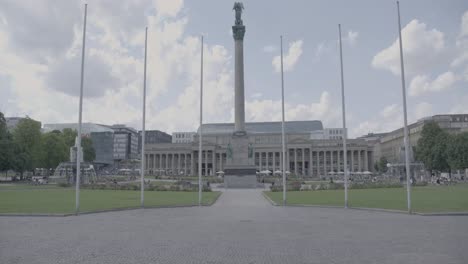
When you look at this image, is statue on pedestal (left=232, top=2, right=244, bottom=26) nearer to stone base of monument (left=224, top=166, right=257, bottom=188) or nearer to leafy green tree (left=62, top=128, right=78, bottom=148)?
stone base of monument (left=224, top=166, right=257, bottom=188)

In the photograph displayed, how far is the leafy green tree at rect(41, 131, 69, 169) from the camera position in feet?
344

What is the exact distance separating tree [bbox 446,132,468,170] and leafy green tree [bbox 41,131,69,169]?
325 feet

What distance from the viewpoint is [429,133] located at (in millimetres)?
111875

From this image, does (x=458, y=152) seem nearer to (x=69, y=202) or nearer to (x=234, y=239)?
(x=69, y=202)

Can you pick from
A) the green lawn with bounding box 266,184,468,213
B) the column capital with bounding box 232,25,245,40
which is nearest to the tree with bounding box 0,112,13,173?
the column capital with bounding box 232,25,245,40

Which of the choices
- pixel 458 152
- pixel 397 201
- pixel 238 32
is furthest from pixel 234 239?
pixel 458 152

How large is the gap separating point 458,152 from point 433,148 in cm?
1176

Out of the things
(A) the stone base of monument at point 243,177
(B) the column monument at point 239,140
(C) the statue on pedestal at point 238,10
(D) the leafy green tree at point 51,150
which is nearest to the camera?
(A) the stone base of monument at point 243,177

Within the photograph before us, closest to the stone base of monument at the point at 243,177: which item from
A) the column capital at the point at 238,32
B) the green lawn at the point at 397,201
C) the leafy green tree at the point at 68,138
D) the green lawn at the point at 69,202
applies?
the green lawn at the point at 397,201

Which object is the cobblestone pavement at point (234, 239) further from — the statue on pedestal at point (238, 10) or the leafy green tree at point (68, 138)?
the leafy green tree at point (68, 138)

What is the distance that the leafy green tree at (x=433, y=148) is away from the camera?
103 m

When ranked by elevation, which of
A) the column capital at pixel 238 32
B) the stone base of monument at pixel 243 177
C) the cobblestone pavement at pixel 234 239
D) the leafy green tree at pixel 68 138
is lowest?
the cobblestone pavement at pixel 234 239

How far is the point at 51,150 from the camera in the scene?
10556cm

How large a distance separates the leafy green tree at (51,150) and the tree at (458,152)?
99033 mm
